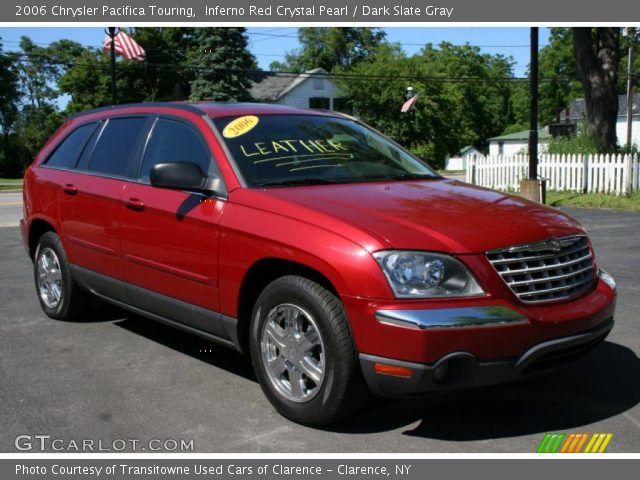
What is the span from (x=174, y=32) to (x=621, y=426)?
6108 centimetres

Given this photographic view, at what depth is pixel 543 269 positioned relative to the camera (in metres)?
3.84

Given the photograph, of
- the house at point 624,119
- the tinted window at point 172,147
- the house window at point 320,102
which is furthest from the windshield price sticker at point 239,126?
the house at point 624,119

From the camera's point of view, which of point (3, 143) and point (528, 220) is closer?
point (528, 220)

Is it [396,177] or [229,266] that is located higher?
[396,177]

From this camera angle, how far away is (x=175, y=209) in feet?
15.4

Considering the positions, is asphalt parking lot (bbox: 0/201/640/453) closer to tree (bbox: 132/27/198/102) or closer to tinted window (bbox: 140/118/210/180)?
tinted window (bbox: 140/118/210/180)

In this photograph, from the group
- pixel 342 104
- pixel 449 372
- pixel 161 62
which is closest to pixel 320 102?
pixel 342 104

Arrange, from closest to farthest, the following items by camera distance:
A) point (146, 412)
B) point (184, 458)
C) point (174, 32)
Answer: point (184, 458), point (146, 412), point (174, 32)

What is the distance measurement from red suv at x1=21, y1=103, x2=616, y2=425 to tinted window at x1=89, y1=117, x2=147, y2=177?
2 cm

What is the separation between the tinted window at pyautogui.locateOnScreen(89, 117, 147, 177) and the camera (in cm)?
546

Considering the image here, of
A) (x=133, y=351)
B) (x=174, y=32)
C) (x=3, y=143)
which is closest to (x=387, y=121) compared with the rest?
(x=174, y=32)

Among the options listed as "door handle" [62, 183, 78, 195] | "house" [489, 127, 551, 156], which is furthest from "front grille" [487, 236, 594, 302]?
"house" [489, 127, 551, 156]

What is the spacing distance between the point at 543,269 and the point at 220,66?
141 feet

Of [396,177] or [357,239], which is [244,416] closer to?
[357,239]
